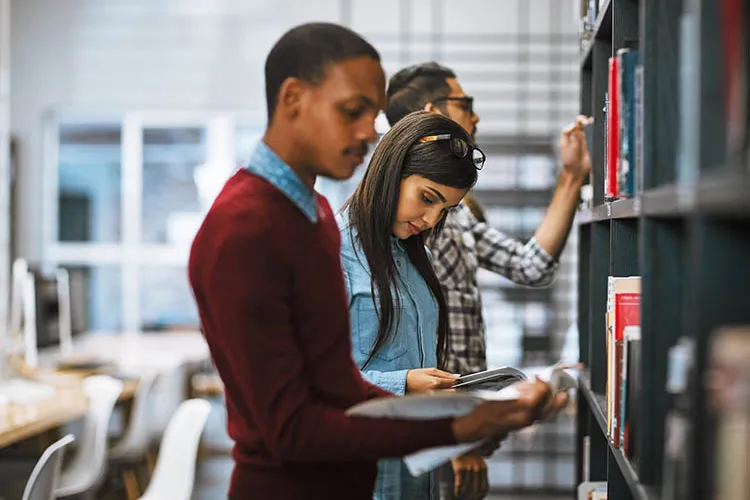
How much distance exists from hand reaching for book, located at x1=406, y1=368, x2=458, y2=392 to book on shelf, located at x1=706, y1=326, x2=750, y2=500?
0.81 meters

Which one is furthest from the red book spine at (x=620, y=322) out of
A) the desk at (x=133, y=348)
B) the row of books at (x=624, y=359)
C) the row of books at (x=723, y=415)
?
the desk at (x=133, y=348)

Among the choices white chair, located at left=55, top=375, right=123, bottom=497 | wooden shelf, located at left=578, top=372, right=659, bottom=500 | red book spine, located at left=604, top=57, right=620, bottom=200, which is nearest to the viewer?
wooden shelf, located at left=578, top=372, right=659, bottom=500

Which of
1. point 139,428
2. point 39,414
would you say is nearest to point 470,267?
point 39,414

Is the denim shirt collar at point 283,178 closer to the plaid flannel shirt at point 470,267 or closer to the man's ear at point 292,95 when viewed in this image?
the man's ear at point 292,95

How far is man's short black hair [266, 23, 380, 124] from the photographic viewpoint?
1247 mm

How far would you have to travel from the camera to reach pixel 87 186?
7.86 metres

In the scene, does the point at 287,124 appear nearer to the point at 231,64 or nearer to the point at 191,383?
the point at 191,383

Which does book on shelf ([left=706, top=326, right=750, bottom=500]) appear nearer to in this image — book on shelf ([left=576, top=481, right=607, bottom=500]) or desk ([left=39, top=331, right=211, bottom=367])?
book on shelf ([left=576, top=481, right=607, bottom=500])

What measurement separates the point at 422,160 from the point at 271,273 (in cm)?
69

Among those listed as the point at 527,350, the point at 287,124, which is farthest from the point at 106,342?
the point at 287,124

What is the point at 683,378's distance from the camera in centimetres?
111

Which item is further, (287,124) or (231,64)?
(231,64)

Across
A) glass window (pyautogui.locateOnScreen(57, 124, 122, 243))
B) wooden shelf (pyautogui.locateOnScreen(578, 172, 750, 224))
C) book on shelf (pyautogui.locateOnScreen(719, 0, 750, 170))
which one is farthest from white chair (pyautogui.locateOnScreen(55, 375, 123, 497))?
glass window (pyautogui.locateOnScreen(57, 124, 122, 243))

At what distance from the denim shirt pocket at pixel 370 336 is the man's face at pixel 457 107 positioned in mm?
630
